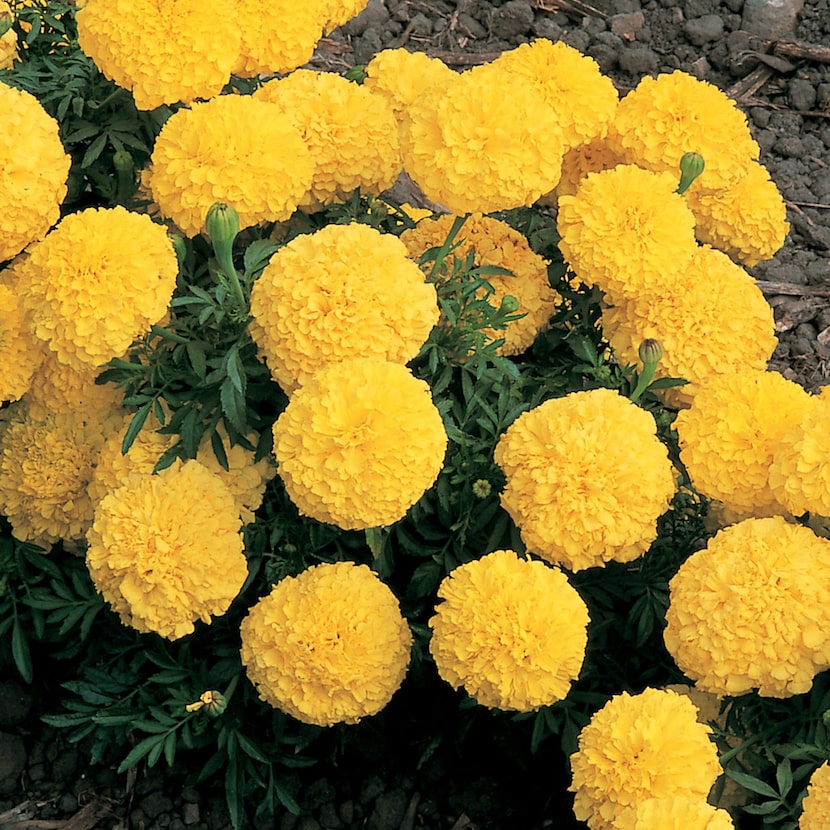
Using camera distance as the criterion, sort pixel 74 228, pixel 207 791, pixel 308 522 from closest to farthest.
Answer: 1. pixel 74 228
2. pixel 308 522
3. pixel 207 791

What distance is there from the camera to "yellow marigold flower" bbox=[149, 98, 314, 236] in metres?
2.33

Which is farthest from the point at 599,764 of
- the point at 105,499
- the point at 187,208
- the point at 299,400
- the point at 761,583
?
the point at 187,208

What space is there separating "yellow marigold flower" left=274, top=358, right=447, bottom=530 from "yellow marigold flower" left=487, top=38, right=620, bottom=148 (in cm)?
88

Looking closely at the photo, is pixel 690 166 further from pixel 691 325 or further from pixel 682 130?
pixel 691 325

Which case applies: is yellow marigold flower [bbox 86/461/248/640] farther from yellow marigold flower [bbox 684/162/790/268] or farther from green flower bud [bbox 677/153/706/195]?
yellow marigold flower [bbox 684/162/790/268]

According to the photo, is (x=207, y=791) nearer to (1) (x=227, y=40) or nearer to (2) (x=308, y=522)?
(2) (x=308, y=522)

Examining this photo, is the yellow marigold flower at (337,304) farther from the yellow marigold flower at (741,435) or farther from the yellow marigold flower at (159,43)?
the yellow marigold flower at (741,435)

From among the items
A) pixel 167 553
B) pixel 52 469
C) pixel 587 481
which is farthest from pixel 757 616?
pixel 52 469

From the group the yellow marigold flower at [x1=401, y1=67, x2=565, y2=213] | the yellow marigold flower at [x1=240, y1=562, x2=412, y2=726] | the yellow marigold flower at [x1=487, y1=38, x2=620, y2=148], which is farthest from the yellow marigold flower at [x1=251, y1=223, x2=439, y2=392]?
the yellow marigold flower at [x1=487, y1=38, x2=620, y2=148]

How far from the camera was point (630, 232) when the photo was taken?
96.9 inches

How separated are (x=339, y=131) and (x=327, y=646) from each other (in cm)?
114

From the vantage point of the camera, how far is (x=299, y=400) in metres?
2.11

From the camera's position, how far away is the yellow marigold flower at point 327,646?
223 centimetres

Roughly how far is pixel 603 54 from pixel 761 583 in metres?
3.03
